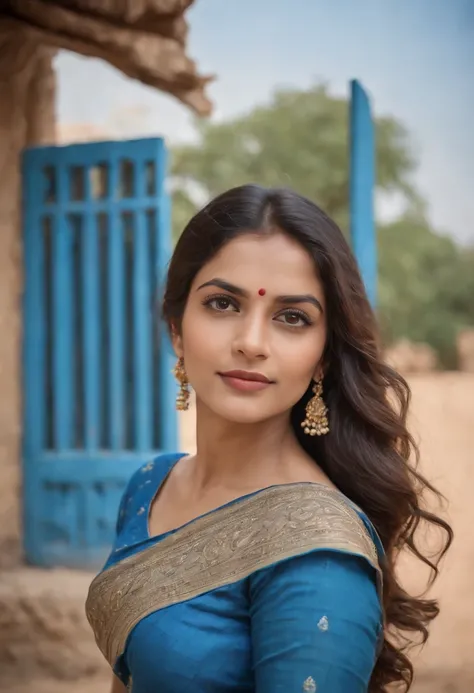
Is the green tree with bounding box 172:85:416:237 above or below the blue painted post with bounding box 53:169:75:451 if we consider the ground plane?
above

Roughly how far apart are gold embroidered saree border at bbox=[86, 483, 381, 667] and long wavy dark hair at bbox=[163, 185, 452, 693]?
6.6 inches

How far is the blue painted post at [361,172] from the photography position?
332 cm

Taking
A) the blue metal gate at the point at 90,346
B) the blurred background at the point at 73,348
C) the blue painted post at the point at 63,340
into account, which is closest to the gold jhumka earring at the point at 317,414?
the blurred background at the point at 73,348

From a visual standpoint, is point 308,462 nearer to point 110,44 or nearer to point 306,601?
point 306,601

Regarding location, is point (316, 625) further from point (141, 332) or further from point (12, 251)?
point (12, 251)

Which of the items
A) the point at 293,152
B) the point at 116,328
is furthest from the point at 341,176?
the point at 116,328

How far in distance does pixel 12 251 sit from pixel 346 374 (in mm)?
2720

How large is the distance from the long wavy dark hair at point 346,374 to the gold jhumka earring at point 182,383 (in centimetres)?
11

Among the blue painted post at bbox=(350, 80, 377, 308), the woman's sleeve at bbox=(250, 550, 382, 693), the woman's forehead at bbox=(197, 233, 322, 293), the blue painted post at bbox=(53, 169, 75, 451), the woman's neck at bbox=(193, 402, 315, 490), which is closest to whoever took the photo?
the woman's sleeve at bbox=(250, 550, 382, 693)

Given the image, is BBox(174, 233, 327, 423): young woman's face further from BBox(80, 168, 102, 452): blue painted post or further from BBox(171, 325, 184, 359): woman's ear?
BBox(80, 168, 102, 452): blue painted post

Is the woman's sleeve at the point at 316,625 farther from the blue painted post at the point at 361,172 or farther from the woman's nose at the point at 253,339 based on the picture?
the blue painted post at the point at 361,172

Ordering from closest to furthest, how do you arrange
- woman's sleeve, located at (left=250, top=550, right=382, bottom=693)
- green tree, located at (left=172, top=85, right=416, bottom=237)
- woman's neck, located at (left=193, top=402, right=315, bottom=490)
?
woman's sleeve, located at (left=250, top=550, right=382, bottom=693) < woman's neck, located at (left=193, top=402, right=315, bottom=490) < green tree, located at (left=172, top=85, right=416, bottom=237)

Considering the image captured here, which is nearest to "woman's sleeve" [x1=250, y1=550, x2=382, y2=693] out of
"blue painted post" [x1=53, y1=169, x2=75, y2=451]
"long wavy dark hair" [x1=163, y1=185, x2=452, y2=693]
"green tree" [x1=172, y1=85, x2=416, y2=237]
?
"long wavy dark hair" [x1=163, y1=185, x2=452, y2=693]

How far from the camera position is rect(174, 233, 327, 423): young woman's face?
4.32 feet
